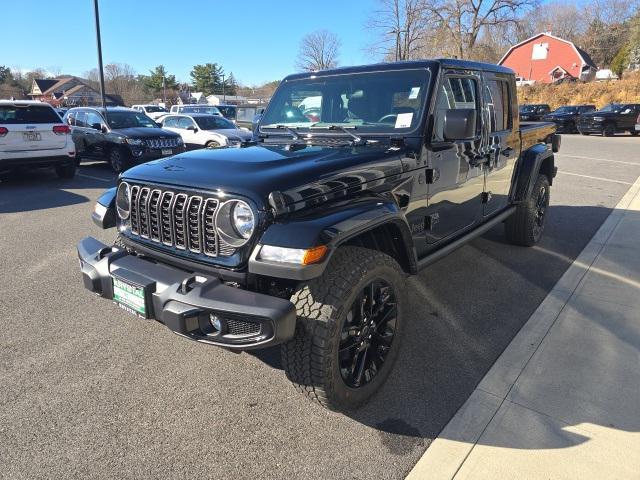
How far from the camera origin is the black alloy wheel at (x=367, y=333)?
2573 millimetres

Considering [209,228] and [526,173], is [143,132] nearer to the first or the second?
[526,173]

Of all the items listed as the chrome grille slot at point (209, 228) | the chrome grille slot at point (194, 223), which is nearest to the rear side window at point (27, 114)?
the chrome grille slot at point (194, 223)

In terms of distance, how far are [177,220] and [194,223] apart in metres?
0.15

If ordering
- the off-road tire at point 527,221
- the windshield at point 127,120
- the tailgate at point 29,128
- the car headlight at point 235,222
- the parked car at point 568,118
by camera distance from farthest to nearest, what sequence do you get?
the parked car at point 568,118
the windshield at point 127,120
the tailgate at point 29,128
the off-road tire at point 527,221
the car headlight at point 235,222

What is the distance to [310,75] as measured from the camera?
404 centimetres

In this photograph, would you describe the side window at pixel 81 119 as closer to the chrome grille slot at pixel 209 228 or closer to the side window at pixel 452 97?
the side window at pixel 452 97

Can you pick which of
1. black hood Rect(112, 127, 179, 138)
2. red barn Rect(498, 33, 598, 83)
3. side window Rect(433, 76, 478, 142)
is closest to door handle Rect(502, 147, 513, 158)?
side window Rect(433, 76, 478, 142)

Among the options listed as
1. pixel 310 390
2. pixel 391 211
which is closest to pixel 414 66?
pixel 391 211

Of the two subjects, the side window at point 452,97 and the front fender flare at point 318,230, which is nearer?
the front fender flare at point 318,230

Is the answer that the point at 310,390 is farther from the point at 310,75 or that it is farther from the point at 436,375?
the point at 310,75

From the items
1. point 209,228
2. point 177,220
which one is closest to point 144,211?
point 177,220

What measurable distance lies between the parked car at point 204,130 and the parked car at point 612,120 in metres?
19.6

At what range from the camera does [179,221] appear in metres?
2.64

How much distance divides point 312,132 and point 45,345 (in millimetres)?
2481
